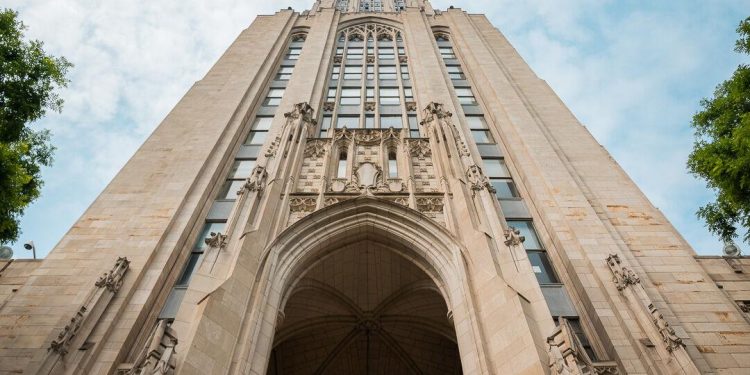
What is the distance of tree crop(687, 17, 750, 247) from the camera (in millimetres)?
13031

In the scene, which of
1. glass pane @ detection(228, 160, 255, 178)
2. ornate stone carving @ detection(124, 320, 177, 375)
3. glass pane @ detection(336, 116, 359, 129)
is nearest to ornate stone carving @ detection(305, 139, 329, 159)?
glass pane @ detection(228, 160, 255, 178)

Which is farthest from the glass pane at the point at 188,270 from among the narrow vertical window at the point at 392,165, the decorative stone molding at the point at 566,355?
the decorative stone molding at the point at 566,355

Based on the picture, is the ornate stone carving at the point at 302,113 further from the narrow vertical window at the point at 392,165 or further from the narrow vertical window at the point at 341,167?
the narrow vertical window at the point at 392,165

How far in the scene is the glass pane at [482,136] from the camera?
73.5 feet

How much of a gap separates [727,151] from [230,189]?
1674 cm

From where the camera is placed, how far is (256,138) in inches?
891

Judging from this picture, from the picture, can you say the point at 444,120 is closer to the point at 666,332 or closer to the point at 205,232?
the point at 205,232

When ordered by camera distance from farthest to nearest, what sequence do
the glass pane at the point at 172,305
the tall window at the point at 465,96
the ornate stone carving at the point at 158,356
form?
the tall window at the point at 465,96 → the glass pane at the point at 172,305 → the ornate stone carving at the point at 158,356

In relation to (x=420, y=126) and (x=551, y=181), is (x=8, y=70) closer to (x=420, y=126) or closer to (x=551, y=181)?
(x=420, y=126)

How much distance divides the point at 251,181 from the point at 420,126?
9.61 m

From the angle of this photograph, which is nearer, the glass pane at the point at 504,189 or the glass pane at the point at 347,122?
the glass pane at the point at 504,189

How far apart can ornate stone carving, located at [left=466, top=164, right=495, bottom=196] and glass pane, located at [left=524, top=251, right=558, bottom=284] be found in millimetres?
2530

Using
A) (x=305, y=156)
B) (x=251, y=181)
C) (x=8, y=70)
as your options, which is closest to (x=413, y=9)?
(x=305, y=156)

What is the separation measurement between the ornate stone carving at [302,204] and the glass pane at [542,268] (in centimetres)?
749
